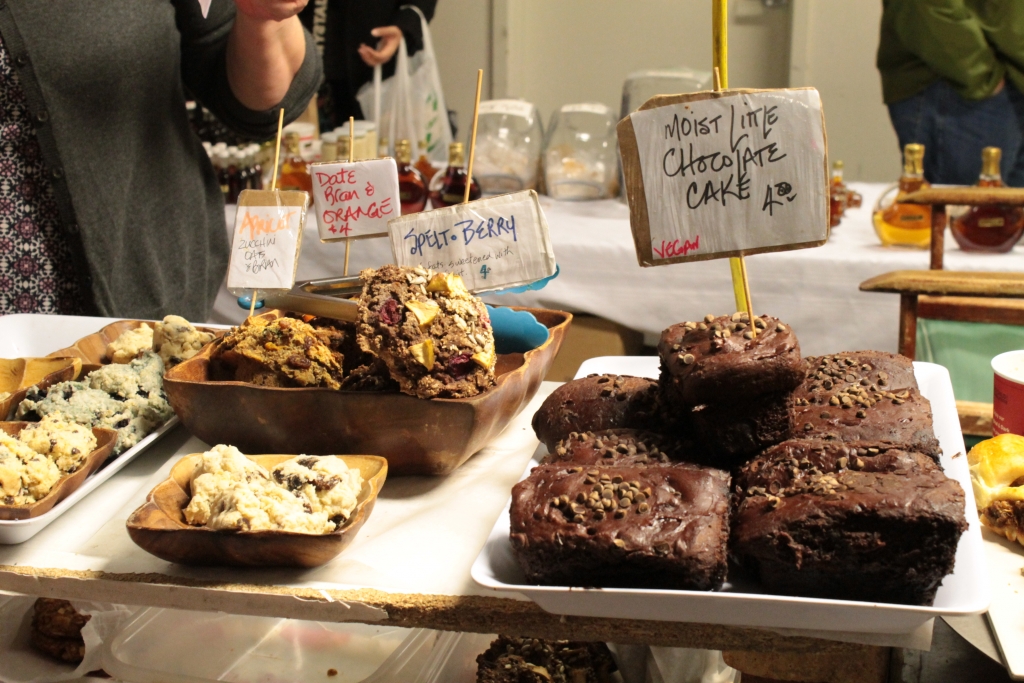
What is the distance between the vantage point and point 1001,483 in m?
1.23

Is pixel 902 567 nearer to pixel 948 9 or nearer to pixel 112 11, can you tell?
pixel 112 11

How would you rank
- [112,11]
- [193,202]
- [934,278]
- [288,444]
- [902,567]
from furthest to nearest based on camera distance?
[193,202] → [112,11] → [934,278] → [288,444] → [902,567]

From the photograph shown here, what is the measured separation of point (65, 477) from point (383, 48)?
3013 millimetres

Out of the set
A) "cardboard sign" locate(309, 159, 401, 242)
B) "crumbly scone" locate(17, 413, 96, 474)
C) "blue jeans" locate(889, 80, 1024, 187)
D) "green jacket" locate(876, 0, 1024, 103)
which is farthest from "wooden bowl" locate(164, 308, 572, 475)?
"blue jeans" locate(889, 80, 1024, 187)

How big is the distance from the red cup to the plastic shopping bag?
274 cm

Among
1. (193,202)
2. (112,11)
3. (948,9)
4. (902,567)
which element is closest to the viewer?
(902,567)

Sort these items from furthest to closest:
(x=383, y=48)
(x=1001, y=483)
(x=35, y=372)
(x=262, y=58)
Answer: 1. (x=383, y=48)
2. (x=262, y=58)
3. (x=35, y=372)
4. (x=1001, y=483)

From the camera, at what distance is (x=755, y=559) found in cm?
95

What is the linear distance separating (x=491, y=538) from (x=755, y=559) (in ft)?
0.99

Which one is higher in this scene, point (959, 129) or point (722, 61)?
point (722, 61)

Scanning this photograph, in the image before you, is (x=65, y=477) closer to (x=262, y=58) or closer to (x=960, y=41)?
(x=262, y=58)

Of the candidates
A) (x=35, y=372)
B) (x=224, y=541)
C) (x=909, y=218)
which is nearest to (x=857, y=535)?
(x=224, y=541)

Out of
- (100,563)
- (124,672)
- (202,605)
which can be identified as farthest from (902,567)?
(124,672)

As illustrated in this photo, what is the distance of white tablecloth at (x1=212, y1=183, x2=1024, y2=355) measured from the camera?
2625 millimetres
